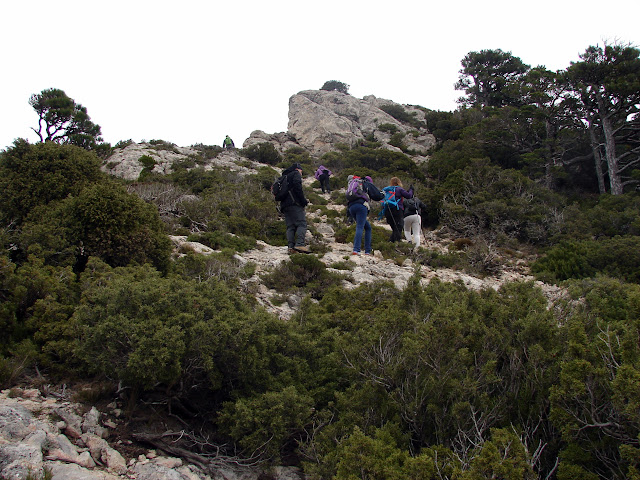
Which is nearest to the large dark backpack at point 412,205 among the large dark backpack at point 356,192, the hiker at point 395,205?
the hiker at point 395,205

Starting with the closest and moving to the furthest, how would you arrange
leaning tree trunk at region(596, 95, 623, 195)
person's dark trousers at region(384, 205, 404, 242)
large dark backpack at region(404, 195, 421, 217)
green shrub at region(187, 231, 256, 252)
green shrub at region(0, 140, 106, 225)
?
1. green shrub at region(0, 140, 106, 225)
2. green shrub at region(187, 231, 256, 252)
3. large dark backpack at region(404, 195, 421, 217)
4. person's dark trousers at region(384, 205, 404, 242)
5. leaning tree trunk at region(596, 95, 623, 195)

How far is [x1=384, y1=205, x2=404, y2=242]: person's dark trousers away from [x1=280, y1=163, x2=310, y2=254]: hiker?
8.18 feet

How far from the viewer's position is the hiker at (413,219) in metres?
10.8

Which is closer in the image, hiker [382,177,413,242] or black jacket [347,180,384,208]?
black jacket [347,180,384,208]

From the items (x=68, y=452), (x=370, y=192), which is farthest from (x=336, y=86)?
(x=68, y=452)

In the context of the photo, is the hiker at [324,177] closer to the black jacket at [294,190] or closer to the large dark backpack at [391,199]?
the large dark backpack at [391,199]

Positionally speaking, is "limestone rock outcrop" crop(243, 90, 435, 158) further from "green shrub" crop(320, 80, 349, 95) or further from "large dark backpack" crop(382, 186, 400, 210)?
"large dark backpack" crop(382, 186, 400, 210)

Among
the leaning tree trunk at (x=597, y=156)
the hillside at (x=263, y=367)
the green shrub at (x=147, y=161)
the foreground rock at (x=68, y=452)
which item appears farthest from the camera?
the green shrub at (x=147, y=161)

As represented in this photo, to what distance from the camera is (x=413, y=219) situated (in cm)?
1096

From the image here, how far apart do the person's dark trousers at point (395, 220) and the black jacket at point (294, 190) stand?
8.47 ft

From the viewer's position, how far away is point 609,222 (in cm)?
1316

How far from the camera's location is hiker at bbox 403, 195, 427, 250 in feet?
35.3

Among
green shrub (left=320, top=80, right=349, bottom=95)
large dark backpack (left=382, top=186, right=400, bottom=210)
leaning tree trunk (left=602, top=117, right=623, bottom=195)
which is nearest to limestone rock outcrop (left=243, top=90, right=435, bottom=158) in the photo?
green shrub (left=320, top=80, right=349, bottom=95)

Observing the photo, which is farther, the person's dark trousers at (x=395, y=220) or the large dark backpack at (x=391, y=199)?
the person's dark trousers at (x=395, y=220)
